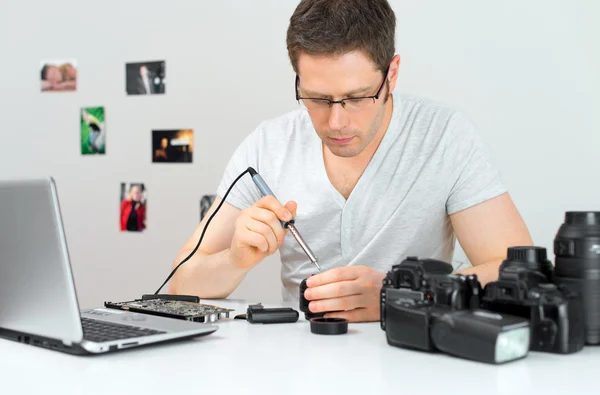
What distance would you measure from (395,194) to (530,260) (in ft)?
2.21

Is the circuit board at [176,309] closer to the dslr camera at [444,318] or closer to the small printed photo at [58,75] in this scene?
the dslr camera at [444,318]

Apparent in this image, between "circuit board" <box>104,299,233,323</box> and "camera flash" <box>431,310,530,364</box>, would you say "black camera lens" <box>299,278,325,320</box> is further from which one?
"camera flash" <box>431,310,530,364</box>

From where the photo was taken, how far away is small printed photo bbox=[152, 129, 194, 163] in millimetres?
2674

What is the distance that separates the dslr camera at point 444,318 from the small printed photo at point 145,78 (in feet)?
6.26

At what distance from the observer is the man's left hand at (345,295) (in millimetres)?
1169

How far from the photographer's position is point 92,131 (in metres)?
2.85

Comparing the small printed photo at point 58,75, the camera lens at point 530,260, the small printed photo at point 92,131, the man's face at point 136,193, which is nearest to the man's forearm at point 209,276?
the camera lens at point 530,260

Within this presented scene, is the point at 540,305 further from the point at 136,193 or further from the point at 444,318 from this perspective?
the point at 136,193

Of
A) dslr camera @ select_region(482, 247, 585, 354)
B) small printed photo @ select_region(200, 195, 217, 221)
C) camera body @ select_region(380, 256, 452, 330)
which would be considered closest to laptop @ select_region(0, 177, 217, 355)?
camera body @ select_region(380, 256, 452, 330)

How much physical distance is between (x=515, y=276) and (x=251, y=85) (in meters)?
1.76

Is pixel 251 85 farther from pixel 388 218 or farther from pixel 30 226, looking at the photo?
pixel 30 226

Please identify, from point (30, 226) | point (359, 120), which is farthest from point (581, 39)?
point (30, 226)

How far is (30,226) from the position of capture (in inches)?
35.8

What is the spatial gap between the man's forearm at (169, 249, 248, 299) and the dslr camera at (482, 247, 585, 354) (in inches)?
26.4
